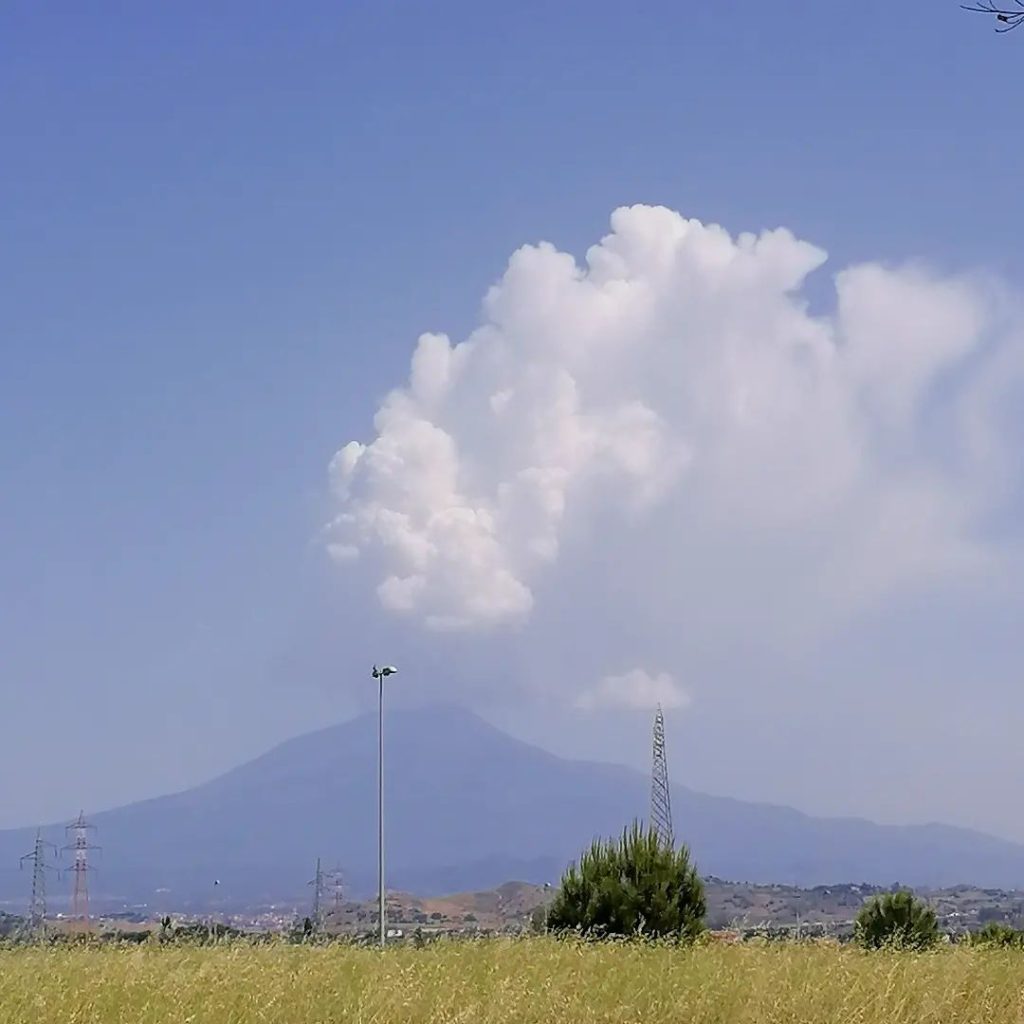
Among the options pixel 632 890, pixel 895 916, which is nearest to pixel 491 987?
pixel 632 890

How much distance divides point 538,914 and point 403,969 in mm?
15061

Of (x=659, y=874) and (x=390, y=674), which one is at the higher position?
(x=390, y=674)

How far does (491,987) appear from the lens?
11.3 meters

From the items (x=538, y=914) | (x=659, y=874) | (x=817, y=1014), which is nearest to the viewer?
(x=817, y=1014)

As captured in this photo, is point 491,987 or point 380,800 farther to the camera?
point 380,800

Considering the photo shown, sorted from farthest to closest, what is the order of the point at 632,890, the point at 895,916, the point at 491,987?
the point at 895,916 → the point at 632,890 → the point at 491,987

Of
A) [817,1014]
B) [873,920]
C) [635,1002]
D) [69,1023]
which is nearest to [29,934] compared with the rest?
[69,1023]

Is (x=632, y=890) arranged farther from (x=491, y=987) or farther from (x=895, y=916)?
(x=491, y=987)

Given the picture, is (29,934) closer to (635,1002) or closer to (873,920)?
(635,1002)

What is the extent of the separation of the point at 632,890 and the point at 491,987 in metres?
13.7

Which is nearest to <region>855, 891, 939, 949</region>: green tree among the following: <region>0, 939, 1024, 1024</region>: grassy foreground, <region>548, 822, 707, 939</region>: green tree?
<region>548, 822, 707, 939</region>: green tree

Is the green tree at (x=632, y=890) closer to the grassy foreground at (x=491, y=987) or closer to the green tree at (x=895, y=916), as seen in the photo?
the green tree at (x=895, y=916)

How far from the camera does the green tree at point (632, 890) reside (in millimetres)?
24125

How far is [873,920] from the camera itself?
2769 centimetres
